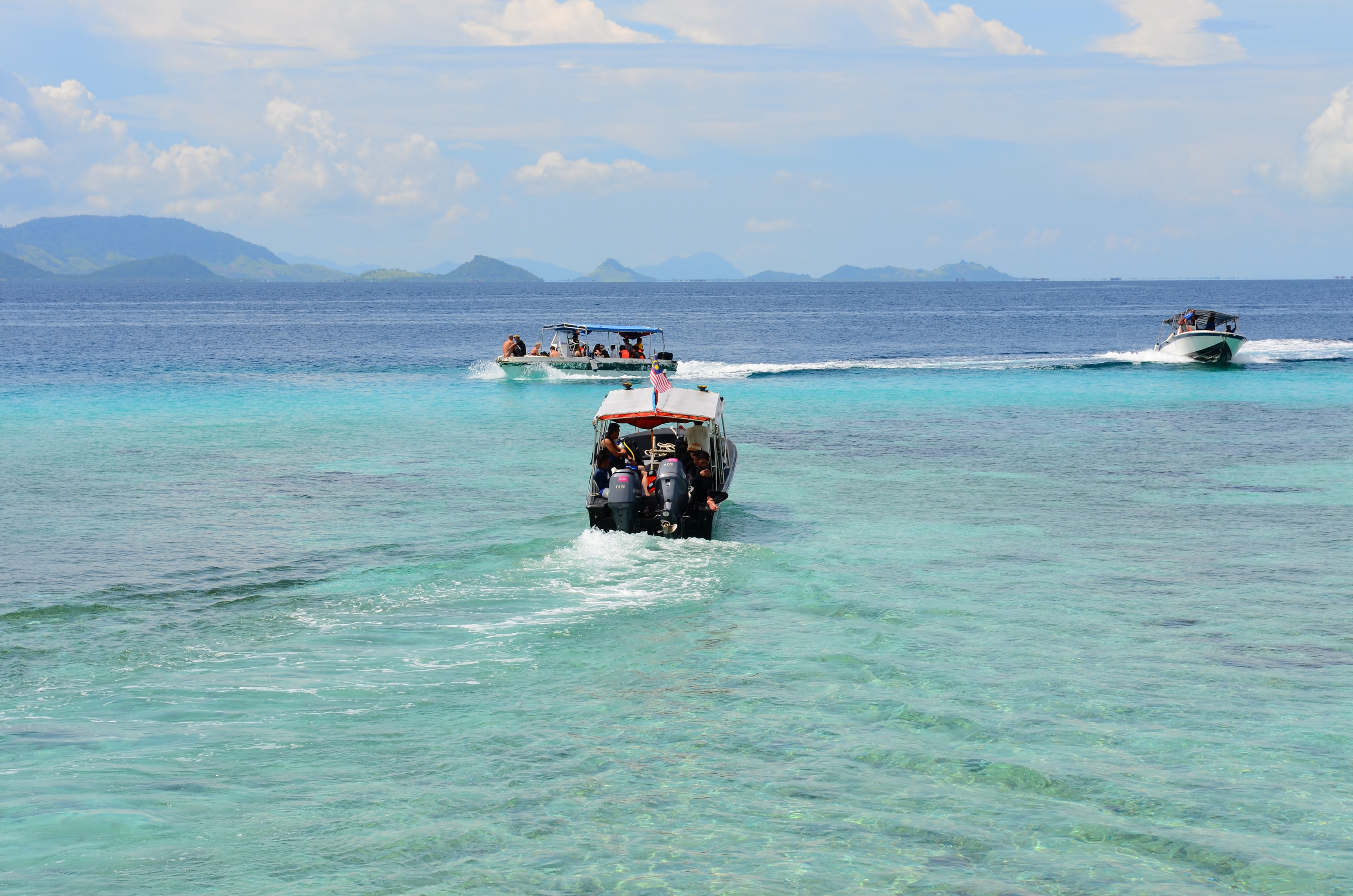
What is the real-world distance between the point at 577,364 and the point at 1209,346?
3516 cm

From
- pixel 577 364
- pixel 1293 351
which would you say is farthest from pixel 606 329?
pixel 1293 351

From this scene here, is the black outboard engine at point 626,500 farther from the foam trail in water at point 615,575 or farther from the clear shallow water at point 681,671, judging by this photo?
the clear shallow water at point 681,671

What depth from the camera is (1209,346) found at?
63.0 meters

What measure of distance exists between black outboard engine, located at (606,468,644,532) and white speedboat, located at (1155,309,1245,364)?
4941cm

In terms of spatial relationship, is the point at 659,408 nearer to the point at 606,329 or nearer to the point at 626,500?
the point at 626,500

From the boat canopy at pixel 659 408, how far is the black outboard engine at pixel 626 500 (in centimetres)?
192

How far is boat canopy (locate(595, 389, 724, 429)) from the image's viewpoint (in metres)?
23.3

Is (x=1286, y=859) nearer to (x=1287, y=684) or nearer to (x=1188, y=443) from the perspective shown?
(x=1287, y=684)

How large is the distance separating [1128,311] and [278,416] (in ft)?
462

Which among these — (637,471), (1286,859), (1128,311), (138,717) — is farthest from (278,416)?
(1128,311)

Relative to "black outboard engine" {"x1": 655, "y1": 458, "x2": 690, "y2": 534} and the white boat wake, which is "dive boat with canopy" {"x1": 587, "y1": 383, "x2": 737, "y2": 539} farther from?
the white boat wake

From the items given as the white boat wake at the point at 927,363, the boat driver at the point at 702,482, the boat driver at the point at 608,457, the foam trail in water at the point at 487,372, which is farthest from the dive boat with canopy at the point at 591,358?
the boat driver at the point at 702,482

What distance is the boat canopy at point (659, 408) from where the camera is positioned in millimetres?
23281

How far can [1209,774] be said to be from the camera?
1155 centimetres
